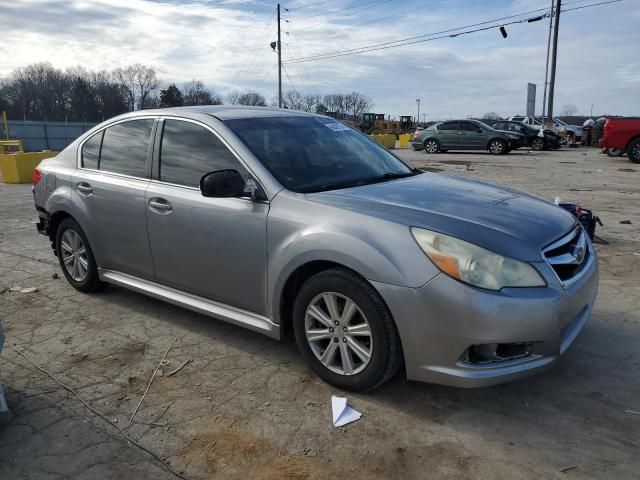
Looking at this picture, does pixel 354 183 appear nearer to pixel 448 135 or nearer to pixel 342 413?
pixel 342 413

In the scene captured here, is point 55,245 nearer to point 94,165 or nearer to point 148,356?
point 94,165

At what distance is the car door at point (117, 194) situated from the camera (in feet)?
13.3

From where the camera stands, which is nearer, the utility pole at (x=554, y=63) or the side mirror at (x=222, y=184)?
the side mirror at (x=222, y=184)

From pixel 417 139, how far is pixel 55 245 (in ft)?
71.5

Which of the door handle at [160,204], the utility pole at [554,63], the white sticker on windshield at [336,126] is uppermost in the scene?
the utility pole at [554,63]

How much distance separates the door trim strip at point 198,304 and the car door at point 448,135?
21.2 meters

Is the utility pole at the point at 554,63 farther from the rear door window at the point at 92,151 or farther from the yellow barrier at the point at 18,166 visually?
the rear door window at the point at 92,151

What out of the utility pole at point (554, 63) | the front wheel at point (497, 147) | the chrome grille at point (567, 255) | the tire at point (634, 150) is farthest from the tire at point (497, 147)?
the chrome grille at point (567, 255)

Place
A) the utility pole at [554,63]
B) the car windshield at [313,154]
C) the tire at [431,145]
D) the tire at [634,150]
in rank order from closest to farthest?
the car windshield at [313,154], the tire at [634,150], the tire at [431,145], the utility pole at [554,63]

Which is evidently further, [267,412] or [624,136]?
[624,136]

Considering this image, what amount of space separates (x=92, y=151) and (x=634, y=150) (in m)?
18.0

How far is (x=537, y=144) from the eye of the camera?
2652 cm

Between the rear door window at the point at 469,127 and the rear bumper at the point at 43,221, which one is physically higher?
the rear door window at the point at 469,127

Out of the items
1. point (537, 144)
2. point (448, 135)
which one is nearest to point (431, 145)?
point (448, 135)
